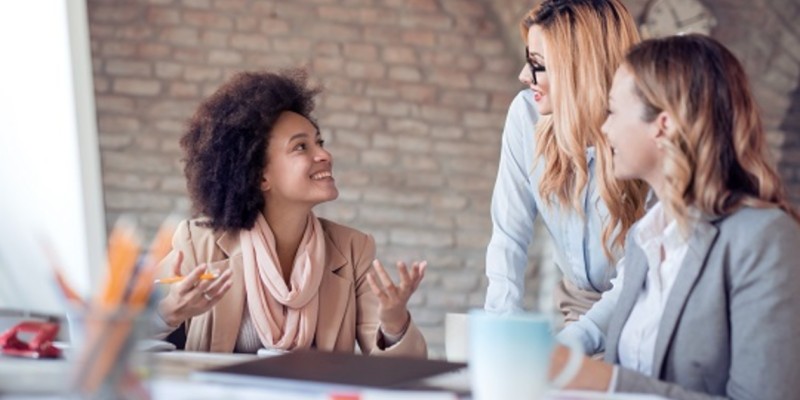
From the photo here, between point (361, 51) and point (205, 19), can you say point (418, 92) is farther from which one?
point (205, 19)

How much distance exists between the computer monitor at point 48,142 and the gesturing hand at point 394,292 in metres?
0.70

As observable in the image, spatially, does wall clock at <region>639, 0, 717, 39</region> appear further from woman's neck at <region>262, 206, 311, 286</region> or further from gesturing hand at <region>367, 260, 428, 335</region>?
gesturing hand at <region>367, 260, 428, 335</region>

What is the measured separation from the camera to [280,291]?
246 centimetres

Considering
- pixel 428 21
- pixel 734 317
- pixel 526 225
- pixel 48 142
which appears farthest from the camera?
pixel 428 21

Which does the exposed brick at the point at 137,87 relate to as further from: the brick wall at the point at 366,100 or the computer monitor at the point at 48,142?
the computer monitor at the point at 48,142

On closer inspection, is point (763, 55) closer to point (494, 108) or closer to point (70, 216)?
point (494, 108)

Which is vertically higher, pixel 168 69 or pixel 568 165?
pixel 168 69

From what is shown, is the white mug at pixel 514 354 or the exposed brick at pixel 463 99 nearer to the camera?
the white mug at pixel 514 354

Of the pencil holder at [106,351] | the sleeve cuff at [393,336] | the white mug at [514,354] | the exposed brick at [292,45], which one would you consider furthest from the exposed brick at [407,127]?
the pencil holder at [106,351]

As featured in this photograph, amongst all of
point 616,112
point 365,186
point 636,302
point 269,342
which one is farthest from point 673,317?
point 365,186

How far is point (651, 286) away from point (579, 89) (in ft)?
2.78

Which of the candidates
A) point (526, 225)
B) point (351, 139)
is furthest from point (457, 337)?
point (351, 139)

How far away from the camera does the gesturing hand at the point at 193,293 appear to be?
201 cm

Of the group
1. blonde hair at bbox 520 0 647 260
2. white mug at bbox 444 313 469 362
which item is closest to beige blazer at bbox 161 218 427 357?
blonde hair at bbox 520 0 647 260
